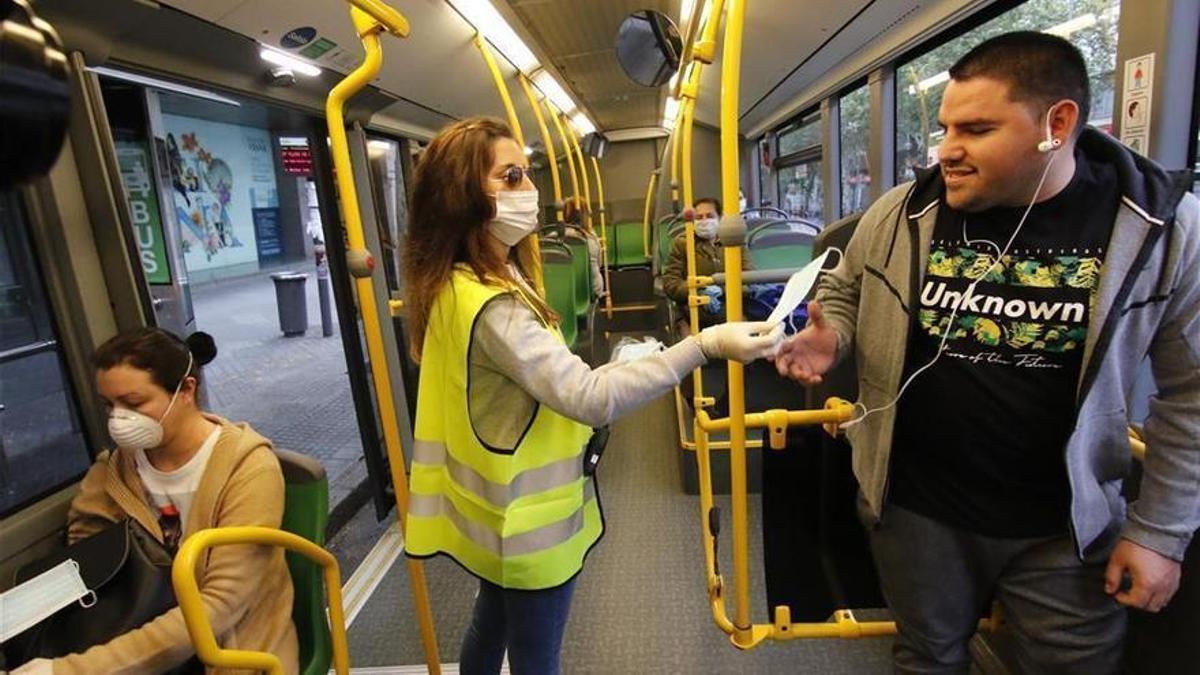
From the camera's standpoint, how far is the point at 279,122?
10.6ft

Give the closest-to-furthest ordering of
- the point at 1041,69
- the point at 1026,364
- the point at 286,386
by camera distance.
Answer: the point at 1041,69
the point at 1026,364
the point at 286,386

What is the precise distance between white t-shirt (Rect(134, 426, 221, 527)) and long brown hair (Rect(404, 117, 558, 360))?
738mm

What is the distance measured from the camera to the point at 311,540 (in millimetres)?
1688

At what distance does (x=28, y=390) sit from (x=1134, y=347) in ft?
9.44

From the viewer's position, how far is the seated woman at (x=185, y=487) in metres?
1.48

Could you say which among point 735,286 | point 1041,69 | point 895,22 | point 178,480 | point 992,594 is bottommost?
point 992,594

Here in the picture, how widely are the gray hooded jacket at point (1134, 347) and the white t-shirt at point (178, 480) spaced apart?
66.0 inches

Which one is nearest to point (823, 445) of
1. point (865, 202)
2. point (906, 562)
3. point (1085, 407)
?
point (906, 562)

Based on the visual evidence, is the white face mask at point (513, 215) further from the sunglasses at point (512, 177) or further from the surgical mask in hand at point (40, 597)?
the surgical mask in hand at point (40, 597)

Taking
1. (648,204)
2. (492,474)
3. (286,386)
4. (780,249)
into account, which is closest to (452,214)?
(492,474)

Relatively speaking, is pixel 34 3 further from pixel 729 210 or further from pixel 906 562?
pixel 906 562

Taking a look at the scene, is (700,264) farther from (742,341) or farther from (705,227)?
(742,341)

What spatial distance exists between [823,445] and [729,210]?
706mm

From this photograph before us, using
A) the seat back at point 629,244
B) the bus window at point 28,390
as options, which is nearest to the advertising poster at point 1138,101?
the bus window at point 28,390
